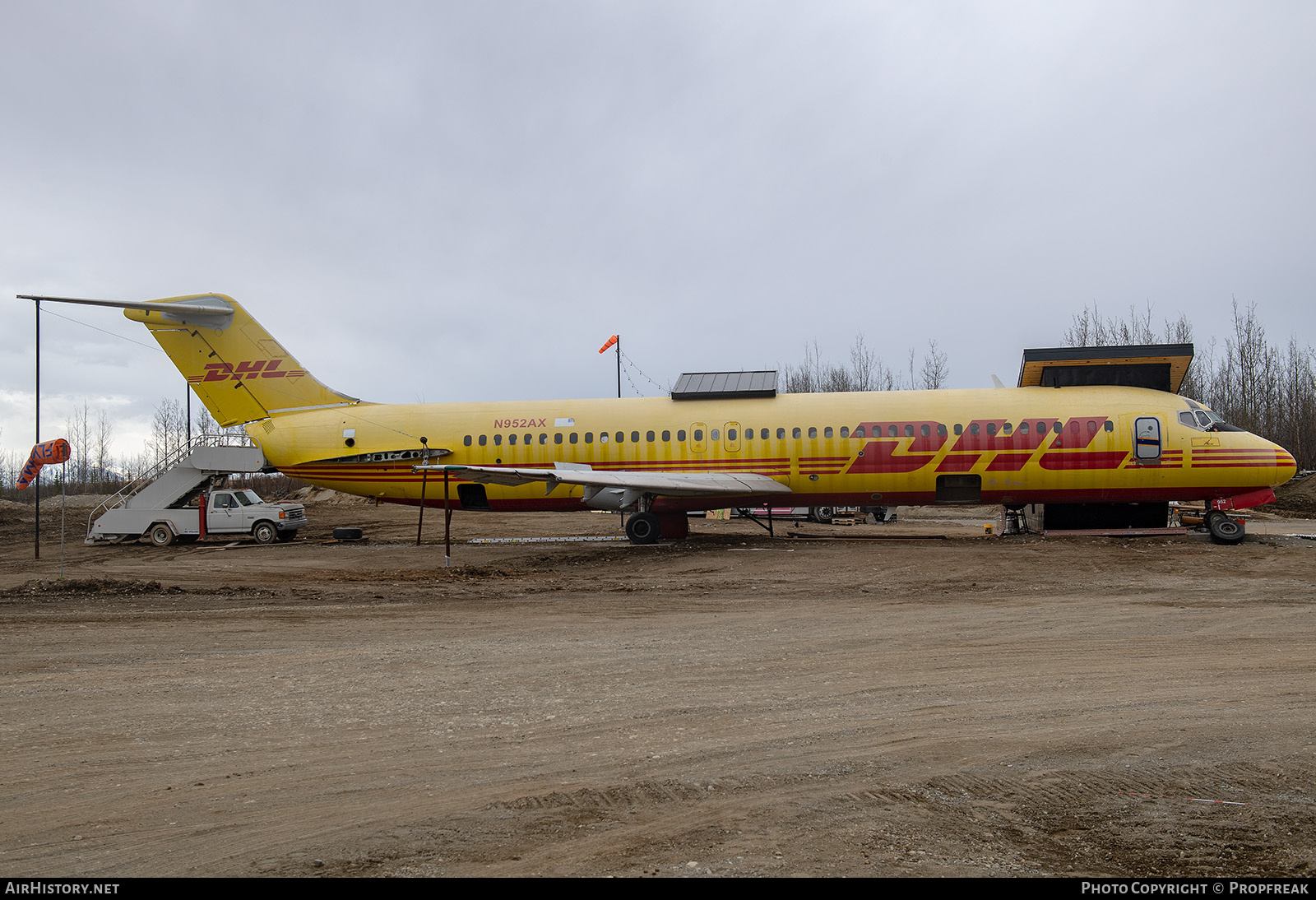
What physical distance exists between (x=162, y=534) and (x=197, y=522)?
44.8 inches

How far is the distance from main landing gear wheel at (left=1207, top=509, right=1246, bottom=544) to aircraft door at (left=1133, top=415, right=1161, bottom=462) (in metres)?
1.83

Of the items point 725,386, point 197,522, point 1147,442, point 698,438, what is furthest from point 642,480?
point 197,522

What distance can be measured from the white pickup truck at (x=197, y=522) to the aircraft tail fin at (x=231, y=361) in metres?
3.06

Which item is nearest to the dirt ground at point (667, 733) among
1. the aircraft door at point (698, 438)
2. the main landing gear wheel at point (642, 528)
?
the main landing gear wheel at point (642, 528)

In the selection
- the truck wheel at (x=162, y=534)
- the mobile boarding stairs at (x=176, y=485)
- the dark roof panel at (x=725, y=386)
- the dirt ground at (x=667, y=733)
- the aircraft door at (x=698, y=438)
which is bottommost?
the truck wheel at (x=162, y=534)

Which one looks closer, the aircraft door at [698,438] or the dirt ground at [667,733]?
the dirt ground at [667,733]

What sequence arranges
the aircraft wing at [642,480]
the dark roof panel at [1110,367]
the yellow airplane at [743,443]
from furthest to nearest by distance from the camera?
the dark roof panel at [1110,367]
the yellow airplane at [743,443]
the aircraft wing at [642,480]

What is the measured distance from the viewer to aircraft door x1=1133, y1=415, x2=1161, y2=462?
18.8m

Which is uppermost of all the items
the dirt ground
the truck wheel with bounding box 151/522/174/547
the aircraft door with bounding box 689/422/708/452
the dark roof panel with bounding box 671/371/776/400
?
the dark roof panel with bounding box 671/371/776/400

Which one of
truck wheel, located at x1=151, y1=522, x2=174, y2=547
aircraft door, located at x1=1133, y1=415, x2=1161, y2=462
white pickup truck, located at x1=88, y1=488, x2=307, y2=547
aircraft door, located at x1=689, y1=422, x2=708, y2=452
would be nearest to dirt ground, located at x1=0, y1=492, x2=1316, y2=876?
aircraft door, located at x1=1133, y1=415, x2=1161, y2=462

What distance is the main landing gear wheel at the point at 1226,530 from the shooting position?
17875 mm

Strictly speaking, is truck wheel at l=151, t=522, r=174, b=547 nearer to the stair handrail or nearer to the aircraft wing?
the stair handrail

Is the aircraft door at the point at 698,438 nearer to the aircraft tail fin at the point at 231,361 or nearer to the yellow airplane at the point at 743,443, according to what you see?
the yellow airplane at the point at 743,443
